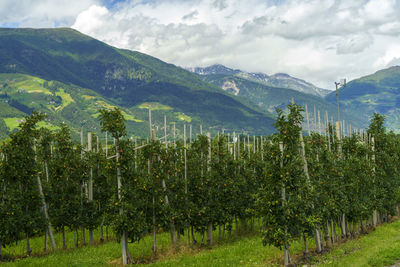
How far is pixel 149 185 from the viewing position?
917 inches

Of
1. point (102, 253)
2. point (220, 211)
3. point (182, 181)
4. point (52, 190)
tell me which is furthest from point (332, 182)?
point (52, 190)

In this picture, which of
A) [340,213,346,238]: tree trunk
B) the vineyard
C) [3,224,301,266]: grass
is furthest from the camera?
[340,213,346,238]: tree trunk

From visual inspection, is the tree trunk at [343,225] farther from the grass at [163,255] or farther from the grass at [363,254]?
the grass at [163,255]

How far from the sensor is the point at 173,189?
25.4 m

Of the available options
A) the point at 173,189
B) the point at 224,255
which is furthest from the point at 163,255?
the point at 173,189

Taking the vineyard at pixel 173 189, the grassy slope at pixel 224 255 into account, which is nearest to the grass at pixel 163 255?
the grassy slope at pixel 224 255

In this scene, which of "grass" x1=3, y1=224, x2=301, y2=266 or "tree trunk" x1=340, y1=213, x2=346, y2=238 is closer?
"grass" x1=3, y1=224, x2=301, y2=266

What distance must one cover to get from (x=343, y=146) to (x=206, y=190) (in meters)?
16.8

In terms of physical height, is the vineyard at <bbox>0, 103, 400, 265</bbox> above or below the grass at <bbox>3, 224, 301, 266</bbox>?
above

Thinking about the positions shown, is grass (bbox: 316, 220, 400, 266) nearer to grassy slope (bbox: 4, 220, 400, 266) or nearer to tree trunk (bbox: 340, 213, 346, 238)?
grassy slope (bbox: 4, 220, 400, 266)

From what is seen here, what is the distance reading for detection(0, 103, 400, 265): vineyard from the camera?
65.5 ft

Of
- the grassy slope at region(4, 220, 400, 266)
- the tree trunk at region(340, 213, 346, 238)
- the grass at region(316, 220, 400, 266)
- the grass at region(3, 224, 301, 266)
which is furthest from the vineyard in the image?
the grass at region(316, 220, 400, 266)

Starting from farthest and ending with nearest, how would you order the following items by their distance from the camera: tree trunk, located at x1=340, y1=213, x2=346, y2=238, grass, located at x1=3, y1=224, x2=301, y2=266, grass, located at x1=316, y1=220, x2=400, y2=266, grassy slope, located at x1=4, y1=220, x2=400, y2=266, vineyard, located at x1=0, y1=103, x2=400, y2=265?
1. tree trunk, located at x1=340, y1=213, x2=346, y2=238
2. grass, located at x1=3, y1=224, x2=301, y2=266
3. grassy slope, located at x1=4, y1=220, x2=400, y2=266
4. vineyard, located at x1=0, y1=103, x2=400, y2=265
5. grass, located at x1=316, y1=220, x2=400, y2=266

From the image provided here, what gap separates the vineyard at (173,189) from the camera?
19969 mm
